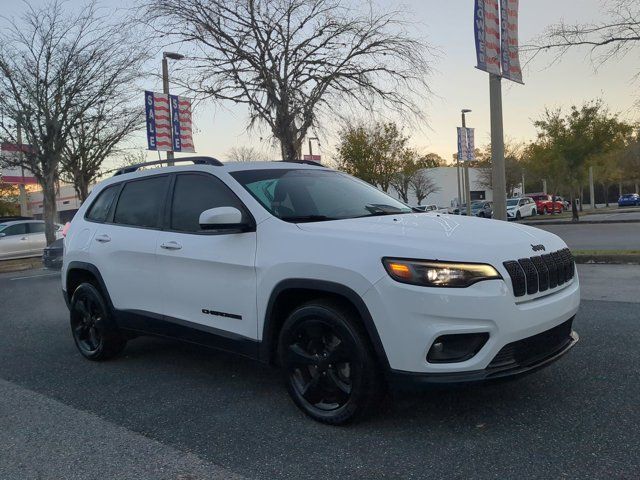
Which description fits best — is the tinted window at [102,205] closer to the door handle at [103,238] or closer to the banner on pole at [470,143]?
the door handle at [103,238]

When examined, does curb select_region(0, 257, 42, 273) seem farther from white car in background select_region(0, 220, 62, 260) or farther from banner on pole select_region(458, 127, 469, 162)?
banner on pole select_region(458, 127, 469, 162)

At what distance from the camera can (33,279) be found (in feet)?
45.6

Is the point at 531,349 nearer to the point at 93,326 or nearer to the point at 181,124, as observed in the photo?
the point at 93,326

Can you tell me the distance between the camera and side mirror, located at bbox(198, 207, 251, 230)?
379cm

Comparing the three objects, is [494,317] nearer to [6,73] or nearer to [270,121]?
[270,121]

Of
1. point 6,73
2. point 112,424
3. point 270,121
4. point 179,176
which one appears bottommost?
point 112,424

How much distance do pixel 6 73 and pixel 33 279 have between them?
23.5ft

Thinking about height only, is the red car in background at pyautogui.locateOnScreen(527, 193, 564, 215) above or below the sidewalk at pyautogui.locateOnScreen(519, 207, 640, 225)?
above

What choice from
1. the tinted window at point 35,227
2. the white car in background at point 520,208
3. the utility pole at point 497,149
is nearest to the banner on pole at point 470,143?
the white car in background at point 520,208

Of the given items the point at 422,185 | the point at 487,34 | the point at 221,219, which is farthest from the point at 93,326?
the point at 422,185

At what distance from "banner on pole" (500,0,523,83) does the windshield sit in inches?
257

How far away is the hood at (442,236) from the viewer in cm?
321

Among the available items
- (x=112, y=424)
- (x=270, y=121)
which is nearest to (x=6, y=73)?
(x=270, y=121)

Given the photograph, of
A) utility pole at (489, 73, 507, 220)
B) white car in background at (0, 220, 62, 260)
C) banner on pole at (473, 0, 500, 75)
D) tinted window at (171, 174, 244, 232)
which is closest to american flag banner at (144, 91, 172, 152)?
white car in background at (0, 220, 62, 260)
